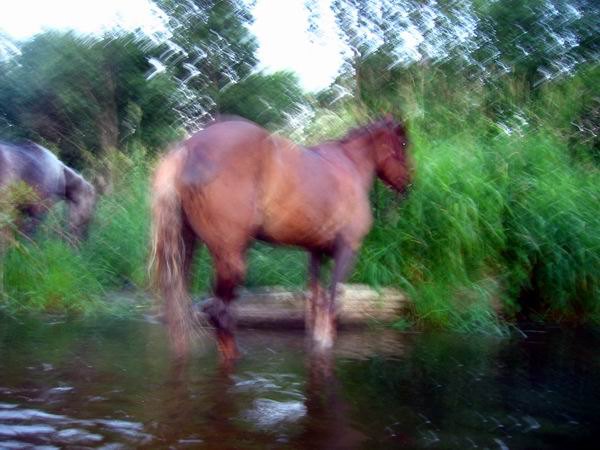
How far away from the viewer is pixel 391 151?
18.5 feet

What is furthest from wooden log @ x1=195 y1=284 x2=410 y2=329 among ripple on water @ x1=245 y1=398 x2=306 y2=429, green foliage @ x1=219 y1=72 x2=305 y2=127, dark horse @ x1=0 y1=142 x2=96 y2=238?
green foliage @ x1=219 y1=72 x2=305 y2=127

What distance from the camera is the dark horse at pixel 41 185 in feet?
22.7

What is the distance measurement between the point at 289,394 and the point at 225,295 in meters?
0.99

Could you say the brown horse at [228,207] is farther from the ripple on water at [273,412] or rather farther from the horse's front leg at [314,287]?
the ripple on water at [273,412]

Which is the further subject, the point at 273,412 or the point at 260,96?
the point at 260,96

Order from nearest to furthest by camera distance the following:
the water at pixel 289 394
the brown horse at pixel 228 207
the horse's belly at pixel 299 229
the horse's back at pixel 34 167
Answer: the water at pixel 289 394, the brown horse at pixel 228 207, the horse's belly at pixel 299 229, the horse's back at pixel 34 167

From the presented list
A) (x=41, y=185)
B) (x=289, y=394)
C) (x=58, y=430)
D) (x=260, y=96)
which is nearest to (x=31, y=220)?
(x=41, y=185)

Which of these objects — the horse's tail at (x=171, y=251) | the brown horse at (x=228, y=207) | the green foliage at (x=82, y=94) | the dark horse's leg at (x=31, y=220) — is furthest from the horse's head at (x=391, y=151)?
the green foliage at (x=82, y=94)

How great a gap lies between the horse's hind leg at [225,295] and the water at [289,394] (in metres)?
0.15

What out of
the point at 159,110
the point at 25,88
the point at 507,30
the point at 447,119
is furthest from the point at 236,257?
the point at 25,88

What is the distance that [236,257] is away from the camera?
162 inches

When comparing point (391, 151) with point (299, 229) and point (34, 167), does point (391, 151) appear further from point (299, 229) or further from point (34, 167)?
point (34, 167)

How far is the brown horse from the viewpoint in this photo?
4055mm

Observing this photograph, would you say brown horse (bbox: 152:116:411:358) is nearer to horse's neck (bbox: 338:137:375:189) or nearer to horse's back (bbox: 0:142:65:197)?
horse's neck (bbox: 338:137:375:189)
